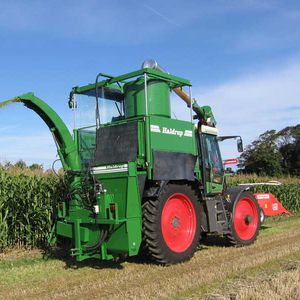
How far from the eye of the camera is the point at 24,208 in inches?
367

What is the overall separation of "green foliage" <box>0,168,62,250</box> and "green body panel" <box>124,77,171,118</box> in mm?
2997

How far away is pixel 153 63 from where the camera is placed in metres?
7.93

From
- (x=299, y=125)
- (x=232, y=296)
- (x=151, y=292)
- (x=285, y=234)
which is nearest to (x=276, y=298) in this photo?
(x=232, y=296)

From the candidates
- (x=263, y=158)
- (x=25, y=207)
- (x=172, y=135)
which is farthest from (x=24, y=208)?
(x=263, y=158)

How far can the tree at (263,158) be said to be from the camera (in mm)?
44250

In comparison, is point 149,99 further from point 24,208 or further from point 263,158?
point 263,158

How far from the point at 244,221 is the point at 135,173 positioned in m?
3.75

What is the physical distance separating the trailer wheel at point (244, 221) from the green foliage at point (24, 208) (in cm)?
382

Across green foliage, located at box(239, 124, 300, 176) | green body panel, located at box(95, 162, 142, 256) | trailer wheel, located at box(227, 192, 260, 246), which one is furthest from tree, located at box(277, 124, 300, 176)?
green body panel, located at box(95, 162, 142, 256)

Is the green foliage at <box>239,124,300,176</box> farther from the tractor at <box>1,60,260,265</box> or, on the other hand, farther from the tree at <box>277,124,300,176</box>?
the tractor at <box>1,60,260,265</box>

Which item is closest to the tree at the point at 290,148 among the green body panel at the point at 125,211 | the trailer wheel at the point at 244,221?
the trailer wheel at the point at 244,221

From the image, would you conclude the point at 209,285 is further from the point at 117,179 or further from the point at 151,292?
the point at 117,179

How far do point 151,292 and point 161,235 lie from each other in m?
1.61

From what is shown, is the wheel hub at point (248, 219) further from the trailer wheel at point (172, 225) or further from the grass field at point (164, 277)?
the trailer wheel at point (172, 225)
